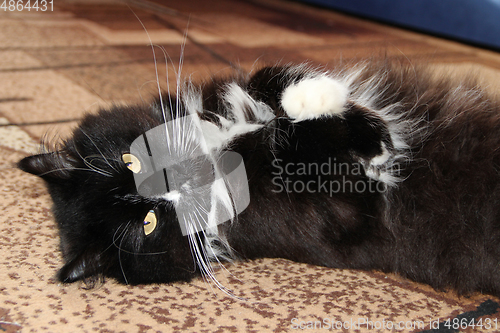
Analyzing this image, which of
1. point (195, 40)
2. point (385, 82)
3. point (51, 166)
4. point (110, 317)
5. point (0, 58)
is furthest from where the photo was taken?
point (195, 40)

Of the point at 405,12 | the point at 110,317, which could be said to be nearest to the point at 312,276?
the point at 110,317

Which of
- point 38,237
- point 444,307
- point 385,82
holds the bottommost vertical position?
point 444,307

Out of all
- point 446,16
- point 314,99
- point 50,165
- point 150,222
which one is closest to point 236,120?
point 314,99

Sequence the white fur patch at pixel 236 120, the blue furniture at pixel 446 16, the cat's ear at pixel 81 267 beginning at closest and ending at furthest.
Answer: the cat's ear at pixel 81 267 < the white fur patch at pixel 236 120 < the blue furniture at pixel 446 16

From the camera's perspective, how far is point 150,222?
101cm

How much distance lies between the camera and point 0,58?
7.98ft

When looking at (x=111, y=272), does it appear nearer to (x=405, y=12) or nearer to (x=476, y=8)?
(x=476, y=8)

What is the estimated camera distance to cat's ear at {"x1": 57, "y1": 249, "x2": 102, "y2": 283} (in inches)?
37.7

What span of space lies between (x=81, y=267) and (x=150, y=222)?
0.18m

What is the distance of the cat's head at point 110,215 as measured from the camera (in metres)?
1.00

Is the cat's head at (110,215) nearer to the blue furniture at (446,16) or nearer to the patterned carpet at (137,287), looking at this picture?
the patterned carpet at (137,287)

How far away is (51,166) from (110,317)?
40 centimetres

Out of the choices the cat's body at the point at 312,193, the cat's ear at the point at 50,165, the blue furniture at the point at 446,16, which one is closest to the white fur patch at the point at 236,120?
the cat's body at the point at 312,193

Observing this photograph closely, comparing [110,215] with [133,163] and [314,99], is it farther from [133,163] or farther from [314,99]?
[314,99]
